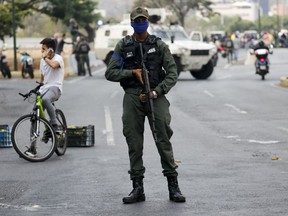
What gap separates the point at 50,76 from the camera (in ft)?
47.8

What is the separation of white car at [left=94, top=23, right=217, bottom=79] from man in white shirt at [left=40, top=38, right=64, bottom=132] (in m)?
22.9

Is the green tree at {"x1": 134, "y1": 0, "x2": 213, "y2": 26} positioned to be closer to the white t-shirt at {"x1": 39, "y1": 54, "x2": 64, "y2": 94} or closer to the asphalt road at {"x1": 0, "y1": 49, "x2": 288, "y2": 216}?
the asphalt road at {"x1": 0, "y1": 49, "x2": 288, "y2": 216}

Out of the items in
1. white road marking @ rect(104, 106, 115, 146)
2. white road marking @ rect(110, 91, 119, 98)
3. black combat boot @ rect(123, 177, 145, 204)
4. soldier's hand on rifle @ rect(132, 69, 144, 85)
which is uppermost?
soldier's hand on rifle @ rect(132, 69, 144, 85)

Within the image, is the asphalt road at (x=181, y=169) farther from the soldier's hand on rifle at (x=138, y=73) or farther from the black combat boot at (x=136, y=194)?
the soldier's hand on rifle at (x=138, y=73)

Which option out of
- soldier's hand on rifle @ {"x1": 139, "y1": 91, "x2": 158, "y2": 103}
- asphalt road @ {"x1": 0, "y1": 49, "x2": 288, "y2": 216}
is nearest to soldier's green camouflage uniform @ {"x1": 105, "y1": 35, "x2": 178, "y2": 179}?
soldier's hand on rifle @ {"x1": 139, "y1": 91, "x2": 158, "y2": 103}

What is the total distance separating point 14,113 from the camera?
23781mm

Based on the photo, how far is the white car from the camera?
3812 centimetres

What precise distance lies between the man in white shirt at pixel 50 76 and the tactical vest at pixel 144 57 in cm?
448

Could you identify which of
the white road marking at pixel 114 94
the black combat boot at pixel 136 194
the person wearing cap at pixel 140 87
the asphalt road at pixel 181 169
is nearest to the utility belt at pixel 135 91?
the person wearing cap at pixel 140 87

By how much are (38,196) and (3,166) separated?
3.00 metres

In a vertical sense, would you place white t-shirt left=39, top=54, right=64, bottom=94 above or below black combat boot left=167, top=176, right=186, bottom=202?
above

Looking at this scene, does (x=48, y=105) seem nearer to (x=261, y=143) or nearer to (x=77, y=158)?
(x=77, y=158)

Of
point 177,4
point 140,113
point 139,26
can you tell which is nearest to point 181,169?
point 140,113

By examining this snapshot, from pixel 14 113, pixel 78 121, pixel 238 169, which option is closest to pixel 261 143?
pixel 238 169
